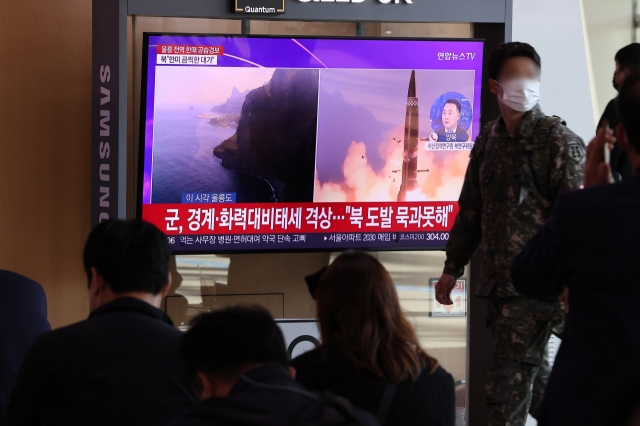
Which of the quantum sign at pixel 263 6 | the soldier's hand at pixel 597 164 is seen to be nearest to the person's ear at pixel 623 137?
the soldier's hand at pixel 597 164

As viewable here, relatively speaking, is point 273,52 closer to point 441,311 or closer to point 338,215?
point 338,215

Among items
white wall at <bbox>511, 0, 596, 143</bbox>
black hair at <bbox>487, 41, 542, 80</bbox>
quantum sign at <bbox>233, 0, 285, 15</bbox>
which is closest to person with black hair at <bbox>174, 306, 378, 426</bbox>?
black hair at <bbox>487, 41, 542, 80</bbox>

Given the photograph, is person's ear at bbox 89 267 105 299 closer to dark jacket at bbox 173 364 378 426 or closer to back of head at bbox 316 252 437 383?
back of head at bbox 316 252 437 383

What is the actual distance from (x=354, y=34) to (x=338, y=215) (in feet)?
3.24

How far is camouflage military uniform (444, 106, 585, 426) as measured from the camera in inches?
111

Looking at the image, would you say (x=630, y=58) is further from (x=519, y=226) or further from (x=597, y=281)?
(x=597, y=281)

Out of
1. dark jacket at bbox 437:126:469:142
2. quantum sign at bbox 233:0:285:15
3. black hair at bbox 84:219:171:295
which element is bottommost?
black hair at bbox 84:219:171:295

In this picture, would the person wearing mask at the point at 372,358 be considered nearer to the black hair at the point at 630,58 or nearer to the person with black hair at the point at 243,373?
the person with black hair at the point at 243,373

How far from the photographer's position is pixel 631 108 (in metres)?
1.63

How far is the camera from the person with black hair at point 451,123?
3850 mm

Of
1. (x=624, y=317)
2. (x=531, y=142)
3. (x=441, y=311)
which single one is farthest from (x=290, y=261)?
(x=624, y=317)

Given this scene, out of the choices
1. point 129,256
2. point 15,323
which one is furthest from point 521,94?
point 15,323

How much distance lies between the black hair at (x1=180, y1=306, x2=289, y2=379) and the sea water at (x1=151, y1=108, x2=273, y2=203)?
2.40 meters
